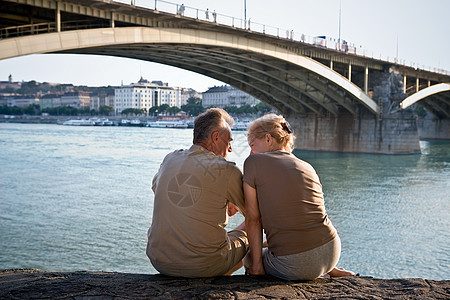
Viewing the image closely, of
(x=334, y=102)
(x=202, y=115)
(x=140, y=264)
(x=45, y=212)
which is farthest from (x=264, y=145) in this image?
(x=334, y=102)

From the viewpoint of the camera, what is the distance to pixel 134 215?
10.6 m

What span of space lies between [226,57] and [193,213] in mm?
18812

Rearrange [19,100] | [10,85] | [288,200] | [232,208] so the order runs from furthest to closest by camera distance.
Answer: [10,85], [19,100], [232,208], [288,200]

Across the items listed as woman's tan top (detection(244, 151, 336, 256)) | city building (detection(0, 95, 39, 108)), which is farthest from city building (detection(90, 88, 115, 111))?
woman's tan top (detection(244, 151, 336, 256))

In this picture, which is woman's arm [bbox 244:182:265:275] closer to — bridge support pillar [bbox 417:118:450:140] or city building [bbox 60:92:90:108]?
bridge support pillar [bbox 417:118:450:140]

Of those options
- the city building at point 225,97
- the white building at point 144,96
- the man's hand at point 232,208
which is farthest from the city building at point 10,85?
the man's hand at point 232,208

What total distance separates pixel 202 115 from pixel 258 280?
0.97m

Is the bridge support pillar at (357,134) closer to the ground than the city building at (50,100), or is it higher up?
closer to the ground

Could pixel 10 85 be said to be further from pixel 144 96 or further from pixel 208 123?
pixel 208 123

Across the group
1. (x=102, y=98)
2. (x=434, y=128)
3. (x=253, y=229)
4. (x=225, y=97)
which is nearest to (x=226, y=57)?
(x=253, y=229)

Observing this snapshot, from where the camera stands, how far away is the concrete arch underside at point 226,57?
13227 mm

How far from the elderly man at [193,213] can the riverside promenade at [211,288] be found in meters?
0.10

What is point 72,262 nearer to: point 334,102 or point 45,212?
point 45,212

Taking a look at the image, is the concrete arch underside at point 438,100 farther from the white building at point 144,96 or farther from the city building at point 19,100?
the city building at point 19,100
